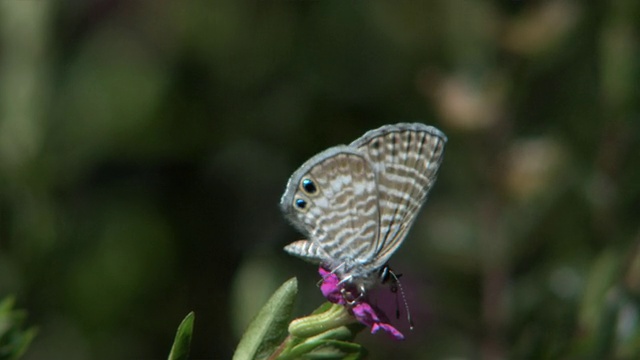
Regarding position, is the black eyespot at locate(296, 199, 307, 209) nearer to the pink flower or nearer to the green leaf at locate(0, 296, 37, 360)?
the pink flower

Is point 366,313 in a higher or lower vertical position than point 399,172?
lower

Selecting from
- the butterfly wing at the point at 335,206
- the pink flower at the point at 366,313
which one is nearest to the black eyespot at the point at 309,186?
the butterfly wing at the point at 335,206

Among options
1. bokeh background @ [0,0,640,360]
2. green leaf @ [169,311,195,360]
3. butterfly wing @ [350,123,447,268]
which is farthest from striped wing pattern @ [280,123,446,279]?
bokeh background @ [0,0,640,360]

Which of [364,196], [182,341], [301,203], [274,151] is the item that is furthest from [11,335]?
[274,151]

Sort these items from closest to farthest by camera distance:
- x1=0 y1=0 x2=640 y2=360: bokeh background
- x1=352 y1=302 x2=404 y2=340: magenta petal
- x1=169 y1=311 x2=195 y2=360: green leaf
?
x1=169 y1=311 x2=195 y2=360: green leaf < x1=352 y1=302 x2=404 y2=340: magenta petal < x1=0 y1=0 x2=640 y2=360: bokeh background

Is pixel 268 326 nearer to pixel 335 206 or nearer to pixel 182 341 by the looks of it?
pixel 182 341

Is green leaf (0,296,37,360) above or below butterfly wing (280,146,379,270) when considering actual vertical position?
below
